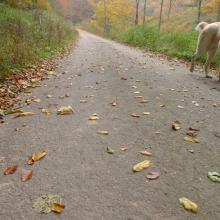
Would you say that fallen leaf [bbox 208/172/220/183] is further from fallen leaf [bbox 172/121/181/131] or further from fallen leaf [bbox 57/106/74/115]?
fallen leaf [bbox 57/106/74/115]

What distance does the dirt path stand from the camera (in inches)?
107

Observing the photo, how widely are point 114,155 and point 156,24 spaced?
47292 millimetres

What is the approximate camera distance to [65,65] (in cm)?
950

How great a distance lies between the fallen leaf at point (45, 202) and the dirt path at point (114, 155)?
52mm

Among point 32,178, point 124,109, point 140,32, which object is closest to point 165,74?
point 124,109

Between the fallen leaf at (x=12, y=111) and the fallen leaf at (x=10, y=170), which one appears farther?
the fallen leaf at (x=12, y=111)

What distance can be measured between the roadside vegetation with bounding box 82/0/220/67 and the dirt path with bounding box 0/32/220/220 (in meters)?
6.39

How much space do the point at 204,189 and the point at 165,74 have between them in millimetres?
5688

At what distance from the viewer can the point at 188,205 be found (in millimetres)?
2738

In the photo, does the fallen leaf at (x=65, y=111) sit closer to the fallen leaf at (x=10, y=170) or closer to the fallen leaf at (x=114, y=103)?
the fallen leaf at (x=114, y=103)

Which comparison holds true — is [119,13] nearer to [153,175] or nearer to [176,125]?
[176,125]

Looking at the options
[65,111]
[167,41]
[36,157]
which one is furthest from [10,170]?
[167,41]

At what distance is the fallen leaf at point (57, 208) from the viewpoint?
2.62m

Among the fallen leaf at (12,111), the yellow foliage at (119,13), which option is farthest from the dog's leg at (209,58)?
the yellow foliage at (119,13)
